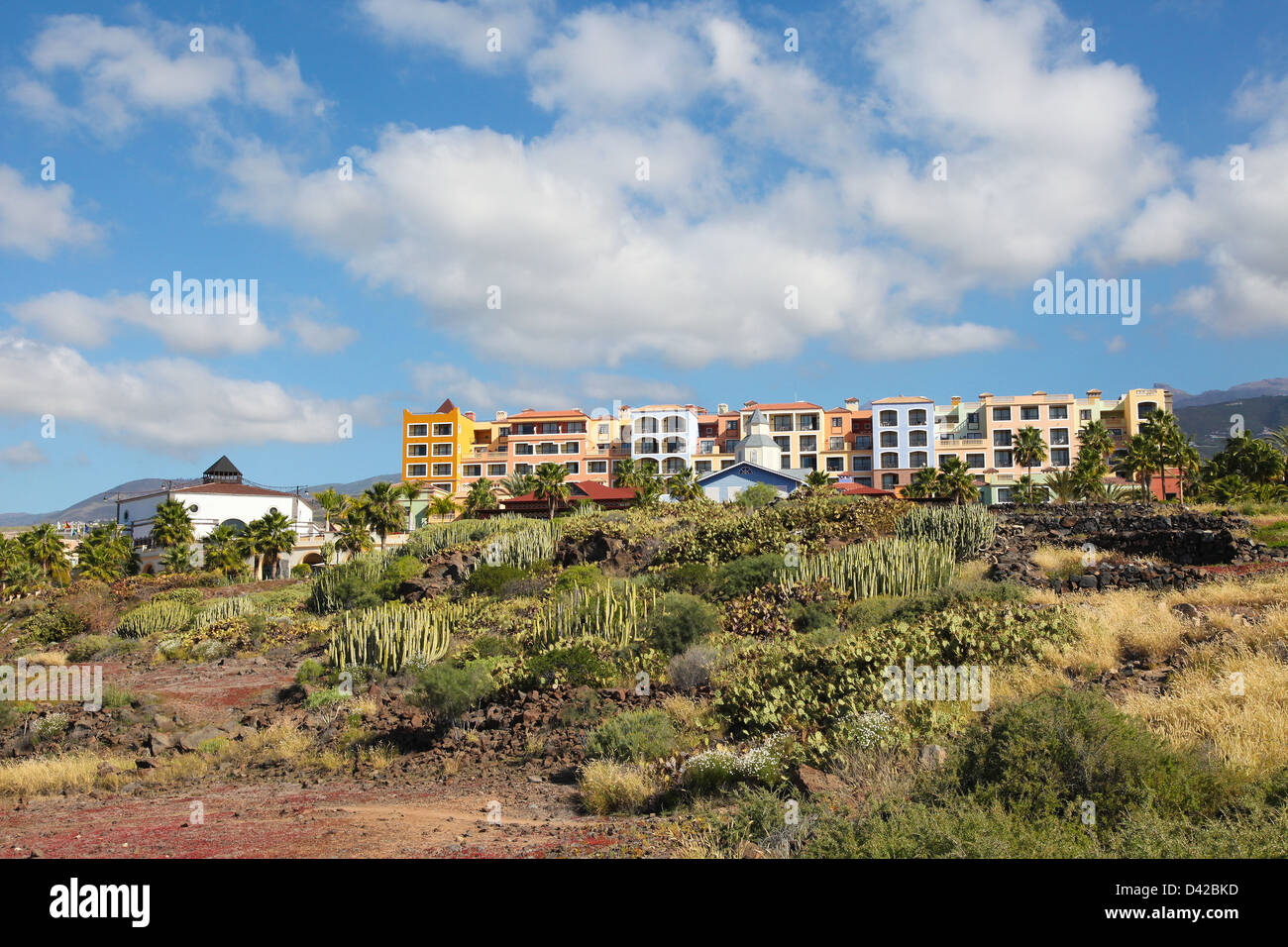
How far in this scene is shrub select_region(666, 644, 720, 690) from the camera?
46.8 ft

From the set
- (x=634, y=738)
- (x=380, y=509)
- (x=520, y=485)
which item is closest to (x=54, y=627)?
(x=380, y=509)

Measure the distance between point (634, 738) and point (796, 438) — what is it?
78030 mm

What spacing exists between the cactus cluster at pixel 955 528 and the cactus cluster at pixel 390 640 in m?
12.8

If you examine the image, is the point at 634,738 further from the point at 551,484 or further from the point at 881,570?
the point at 551,484

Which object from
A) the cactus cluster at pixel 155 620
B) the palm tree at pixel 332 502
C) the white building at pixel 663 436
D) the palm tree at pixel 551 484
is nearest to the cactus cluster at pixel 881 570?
the cactus cluster at pixel 155 620

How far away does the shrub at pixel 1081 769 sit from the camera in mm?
6457

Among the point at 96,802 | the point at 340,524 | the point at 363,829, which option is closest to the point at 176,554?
the point at 340,524

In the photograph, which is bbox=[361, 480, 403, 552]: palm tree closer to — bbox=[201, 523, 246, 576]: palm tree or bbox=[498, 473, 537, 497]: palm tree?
bbox=[201, 523, 246, 576]: palm tree

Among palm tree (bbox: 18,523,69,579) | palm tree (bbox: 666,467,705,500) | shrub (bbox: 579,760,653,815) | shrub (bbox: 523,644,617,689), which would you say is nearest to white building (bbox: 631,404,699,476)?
palm tree (bbox: 666,467,705,500)

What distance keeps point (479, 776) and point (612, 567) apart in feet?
57.5
